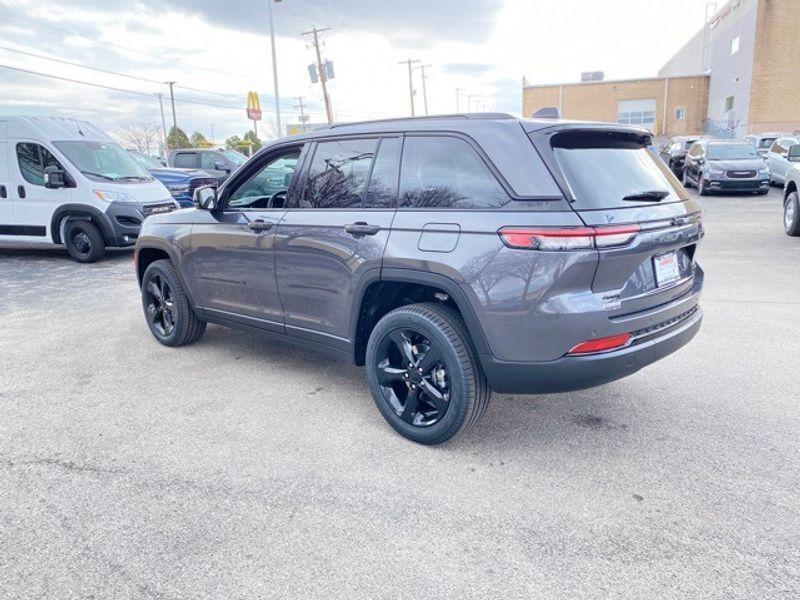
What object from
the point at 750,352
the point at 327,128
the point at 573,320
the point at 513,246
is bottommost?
the point at 750,352

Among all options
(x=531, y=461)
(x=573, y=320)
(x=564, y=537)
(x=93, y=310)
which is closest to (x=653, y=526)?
(x=564, y=537)

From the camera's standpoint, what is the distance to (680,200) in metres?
3.44

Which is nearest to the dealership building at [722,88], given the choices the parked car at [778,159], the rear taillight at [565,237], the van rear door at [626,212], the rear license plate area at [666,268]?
the parked car at [778,159]

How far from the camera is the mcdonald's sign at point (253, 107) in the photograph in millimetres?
37156

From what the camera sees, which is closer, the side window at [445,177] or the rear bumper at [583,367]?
the rear bumper at [583,367]

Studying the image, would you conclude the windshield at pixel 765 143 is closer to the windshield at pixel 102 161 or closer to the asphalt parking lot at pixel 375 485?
the asphalt parking lot at pixel 375 485

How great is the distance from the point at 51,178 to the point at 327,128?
7.70 meters

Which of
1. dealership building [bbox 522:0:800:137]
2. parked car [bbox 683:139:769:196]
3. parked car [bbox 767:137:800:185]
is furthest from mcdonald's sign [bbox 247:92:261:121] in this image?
parked car [bbox 767:137:800:185]

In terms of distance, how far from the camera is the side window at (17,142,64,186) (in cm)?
997

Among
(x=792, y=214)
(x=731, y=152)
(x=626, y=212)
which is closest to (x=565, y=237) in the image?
(x=626, y=212)

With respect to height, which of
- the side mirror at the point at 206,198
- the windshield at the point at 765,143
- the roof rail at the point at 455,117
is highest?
the roof rail at the point at 455,117

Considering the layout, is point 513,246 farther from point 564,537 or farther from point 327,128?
point 327,128

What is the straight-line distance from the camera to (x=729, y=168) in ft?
53.7

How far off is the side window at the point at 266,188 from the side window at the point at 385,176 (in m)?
1.01
